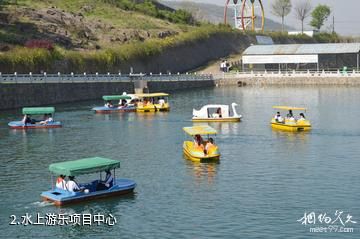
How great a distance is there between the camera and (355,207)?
32.8m

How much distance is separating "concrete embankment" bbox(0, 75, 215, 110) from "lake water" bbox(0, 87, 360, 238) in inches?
421

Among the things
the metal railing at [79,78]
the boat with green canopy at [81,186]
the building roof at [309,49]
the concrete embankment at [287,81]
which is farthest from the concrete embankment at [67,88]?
the boat with green canopy at [81,186]

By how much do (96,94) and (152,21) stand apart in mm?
55429

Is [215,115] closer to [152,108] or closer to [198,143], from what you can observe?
[152,108]

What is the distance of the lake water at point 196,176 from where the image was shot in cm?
3075

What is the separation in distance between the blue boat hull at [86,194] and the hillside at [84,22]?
2786 inches

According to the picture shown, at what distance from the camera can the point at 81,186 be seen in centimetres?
3503

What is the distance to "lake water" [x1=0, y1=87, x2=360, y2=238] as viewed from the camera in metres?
30.8

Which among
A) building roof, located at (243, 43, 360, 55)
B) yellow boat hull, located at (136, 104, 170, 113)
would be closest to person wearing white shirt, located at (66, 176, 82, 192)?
yellow boat hull, located at (136, 104, 170, 113)

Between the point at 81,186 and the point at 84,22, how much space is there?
326ft

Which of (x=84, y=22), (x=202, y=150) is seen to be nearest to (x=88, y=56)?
(x=84, y=22)

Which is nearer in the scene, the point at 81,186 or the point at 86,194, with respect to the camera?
the point at 86,194

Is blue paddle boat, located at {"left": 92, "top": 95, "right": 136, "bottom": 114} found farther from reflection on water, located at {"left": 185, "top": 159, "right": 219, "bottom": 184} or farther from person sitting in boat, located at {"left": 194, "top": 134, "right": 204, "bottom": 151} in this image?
reflection on water, located at {"left": 185, "top": 159, "right": 219, "bottom": 184}

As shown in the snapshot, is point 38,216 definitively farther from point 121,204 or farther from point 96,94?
point 96,94
